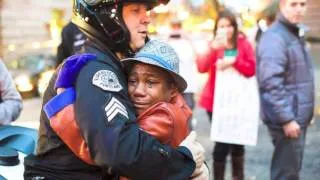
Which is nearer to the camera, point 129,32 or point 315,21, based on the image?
point 129,32

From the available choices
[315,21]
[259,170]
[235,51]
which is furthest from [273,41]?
[315,21]

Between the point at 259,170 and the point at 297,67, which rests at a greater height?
the point at 297,67

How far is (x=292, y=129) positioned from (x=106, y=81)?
2.97 metres

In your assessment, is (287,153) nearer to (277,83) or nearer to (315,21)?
(277,83)

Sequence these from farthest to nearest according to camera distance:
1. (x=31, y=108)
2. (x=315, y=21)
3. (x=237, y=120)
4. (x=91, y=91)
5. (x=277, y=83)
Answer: (x=315, y=21), (x=31, y=108), (x=237, y=120), (x=277, y=83), (x=91, y=91)

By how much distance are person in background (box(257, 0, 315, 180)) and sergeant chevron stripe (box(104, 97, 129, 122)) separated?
2.89m

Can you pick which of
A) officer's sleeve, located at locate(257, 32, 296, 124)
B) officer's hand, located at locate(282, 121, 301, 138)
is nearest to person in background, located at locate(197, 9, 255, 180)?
officer's sleeve, located at locate(257, 32, 296, 124)

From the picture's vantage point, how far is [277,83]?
16.1ft

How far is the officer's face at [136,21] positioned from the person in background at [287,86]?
8.62ft

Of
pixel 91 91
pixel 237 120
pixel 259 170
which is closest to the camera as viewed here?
pixel 91 91

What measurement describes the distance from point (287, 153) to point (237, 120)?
1.61 meters

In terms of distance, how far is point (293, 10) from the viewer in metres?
5.05

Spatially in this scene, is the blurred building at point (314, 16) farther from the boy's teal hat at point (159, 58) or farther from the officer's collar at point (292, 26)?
the boy's teal hat at point (159, 58)


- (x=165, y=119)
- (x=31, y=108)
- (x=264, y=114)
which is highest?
(x=165, y=119)
